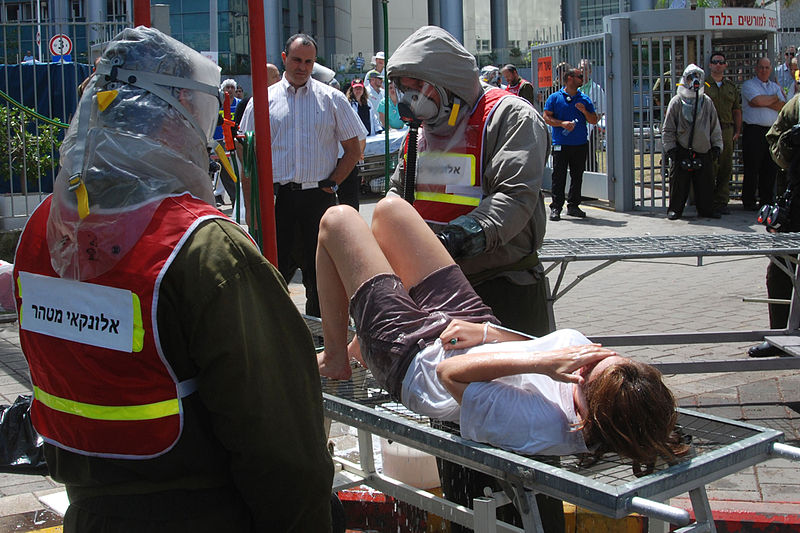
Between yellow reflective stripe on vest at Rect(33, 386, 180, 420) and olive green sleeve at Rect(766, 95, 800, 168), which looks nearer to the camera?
yellow reflective stripe on vest at Rect(33, 386, 180, 420)

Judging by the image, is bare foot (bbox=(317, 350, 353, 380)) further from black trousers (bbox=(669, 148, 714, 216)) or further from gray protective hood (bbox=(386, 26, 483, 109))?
black trousers (bbox=(669, 148, 714, 216))

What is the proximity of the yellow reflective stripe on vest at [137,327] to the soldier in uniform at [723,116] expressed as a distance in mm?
11144

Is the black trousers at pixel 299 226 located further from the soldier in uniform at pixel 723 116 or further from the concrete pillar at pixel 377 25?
the concrete pillar at pixel 377 25

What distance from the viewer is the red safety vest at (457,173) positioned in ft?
11.5

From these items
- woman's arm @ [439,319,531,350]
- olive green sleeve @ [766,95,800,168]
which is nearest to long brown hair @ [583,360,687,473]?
woman's arm @ [439,319,531,350]

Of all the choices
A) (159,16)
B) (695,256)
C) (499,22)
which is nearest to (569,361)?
(695,256)

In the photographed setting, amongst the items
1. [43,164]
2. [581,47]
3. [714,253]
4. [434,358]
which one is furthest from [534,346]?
[581,47]

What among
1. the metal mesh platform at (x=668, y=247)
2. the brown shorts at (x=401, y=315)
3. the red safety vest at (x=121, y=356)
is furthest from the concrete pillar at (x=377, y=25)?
the red safety vest at (x=121, y=356)

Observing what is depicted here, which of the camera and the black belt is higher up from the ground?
the camera

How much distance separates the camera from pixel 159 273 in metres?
1.64

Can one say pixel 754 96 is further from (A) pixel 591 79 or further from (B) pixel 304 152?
(B) pixel 304 152

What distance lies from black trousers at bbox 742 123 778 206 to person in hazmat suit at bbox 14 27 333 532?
11694 millimetres

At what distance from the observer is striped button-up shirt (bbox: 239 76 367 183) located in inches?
243

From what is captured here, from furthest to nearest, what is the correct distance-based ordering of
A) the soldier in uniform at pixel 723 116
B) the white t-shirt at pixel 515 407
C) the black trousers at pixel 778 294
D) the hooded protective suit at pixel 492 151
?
the soldier in uniform at pixel 723 116 < the black trousers at pixel 778 294 < the hooded protective suit at pixel 492 151 < the white t-shirt at pixel 515 407
